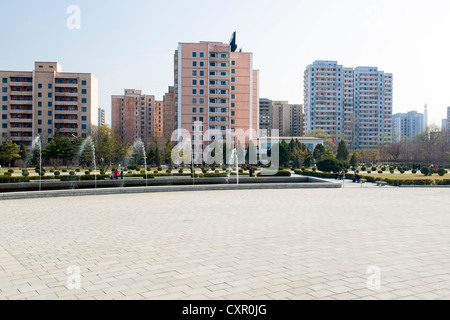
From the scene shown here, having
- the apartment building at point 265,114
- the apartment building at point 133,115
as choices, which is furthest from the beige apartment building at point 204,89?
the apartment building at point 265,114

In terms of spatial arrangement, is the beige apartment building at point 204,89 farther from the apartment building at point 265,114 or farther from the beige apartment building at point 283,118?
the beige apartment building at point 283,118

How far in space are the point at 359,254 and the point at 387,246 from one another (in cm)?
105

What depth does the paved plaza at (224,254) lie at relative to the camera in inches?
198

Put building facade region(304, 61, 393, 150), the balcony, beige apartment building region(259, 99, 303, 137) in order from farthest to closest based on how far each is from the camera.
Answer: beige apartment building region(259, 99, 303, 137), building facade region(304, 61, 393, 150), the balcony

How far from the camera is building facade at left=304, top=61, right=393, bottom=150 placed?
389 feet

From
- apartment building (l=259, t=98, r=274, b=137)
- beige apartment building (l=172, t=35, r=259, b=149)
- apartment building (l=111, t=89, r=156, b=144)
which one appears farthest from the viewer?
apartment building (l=259, t=98, r=274, b=137)

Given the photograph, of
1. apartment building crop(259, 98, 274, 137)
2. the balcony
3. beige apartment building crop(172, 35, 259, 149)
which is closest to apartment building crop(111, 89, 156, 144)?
Result: the balcony

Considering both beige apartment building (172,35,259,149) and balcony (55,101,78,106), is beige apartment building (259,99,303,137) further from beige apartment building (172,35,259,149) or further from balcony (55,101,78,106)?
balcony (55,101,78,106)

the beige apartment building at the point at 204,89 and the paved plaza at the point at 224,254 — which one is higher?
the beige apartment building at the point at 204,89

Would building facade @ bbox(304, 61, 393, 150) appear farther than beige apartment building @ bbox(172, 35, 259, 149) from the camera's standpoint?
Yes

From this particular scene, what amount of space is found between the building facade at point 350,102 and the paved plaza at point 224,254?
107652 millimetres

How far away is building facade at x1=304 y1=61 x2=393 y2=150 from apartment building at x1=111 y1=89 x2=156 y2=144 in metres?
52.1

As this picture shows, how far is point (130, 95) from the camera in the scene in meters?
114

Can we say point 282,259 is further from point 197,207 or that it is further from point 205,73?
point 205,73
